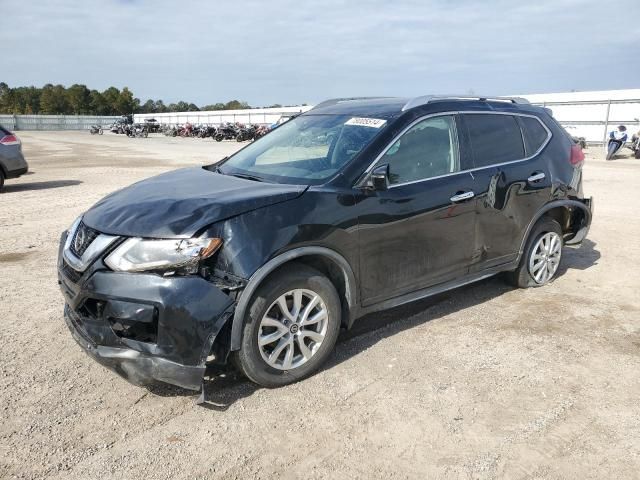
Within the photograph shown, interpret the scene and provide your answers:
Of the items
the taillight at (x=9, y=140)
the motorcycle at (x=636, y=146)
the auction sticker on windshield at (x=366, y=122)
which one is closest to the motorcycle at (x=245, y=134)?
the motorcycle at (x=636, y=146)

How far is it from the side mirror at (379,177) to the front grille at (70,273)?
1976 mm

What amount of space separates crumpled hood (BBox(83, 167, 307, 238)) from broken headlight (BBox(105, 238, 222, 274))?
0.17 feet

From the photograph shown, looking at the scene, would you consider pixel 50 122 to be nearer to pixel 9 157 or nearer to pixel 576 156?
pixel 9 157

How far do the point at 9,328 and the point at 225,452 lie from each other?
8.50 ft

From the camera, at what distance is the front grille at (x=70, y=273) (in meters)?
3.29

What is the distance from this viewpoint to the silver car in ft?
41.1

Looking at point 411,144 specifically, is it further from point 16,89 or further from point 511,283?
point 16,89

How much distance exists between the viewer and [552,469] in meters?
2.77

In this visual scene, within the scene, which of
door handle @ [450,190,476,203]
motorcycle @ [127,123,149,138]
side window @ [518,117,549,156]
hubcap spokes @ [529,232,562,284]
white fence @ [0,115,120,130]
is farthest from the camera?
white fence @ [0,115,120,130]

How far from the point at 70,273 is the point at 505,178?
356 centimetres

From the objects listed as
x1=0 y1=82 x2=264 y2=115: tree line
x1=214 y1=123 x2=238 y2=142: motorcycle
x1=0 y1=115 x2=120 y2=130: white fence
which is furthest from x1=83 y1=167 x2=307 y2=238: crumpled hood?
x1=0 y1=82 x2=264 y2=115: tree line

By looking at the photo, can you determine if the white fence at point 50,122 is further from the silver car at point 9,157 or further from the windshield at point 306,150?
the windshield at point 306,150

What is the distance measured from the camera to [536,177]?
511cm

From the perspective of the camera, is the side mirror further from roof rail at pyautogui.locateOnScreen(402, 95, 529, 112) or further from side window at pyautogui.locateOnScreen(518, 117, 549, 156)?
side window at pyautogui.locateOnScreen(518, 117, 549, 156)
